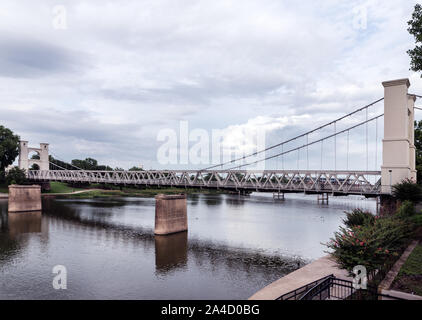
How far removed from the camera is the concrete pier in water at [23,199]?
209ft

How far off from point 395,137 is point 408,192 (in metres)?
6.31

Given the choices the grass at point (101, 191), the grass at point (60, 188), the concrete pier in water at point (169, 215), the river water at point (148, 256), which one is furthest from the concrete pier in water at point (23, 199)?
the grass at point (60, 188)

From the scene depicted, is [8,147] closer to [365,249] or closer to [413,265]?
[365,249]

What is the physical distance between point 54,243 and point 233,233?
22.5 meters

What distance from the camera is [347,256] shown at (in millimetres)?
17531

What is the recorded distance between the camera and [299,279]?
70.4 feet

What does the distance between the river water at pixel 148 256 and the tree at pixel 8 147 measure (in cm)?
5261

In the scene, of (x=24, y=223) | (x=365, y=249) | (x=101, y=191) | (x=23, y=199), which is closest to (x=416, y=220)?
(x=365, y=249)

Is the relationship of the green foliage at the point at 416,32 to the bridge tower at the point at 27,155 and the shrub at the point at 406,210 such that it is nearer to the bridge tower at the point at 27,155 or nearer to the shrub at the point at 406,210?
the shrub at the point at 406,210

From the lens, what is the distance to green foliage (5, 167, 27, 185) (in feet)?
296

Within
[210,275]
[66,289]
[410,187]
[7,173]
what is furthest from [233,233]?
[7,173]

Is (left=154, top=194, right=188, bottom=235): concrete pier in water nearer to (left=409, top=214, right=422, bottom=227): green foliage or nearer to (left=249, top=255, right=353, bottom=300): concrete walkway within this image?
(left=249, top=255, right=353, bottom=300): concrete walkway

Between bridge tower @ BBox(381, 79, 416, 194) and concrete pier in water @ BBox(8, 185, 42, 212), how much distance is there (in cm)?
6318
